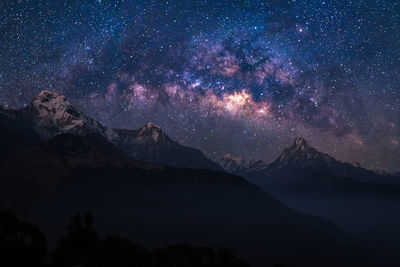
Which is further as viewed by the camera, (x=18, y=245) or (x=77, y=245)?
(x=77, y=245)

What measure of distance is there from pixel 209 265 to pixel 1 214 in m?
37.5

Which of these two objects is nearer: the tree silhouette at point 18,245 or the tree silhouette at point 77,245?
the tree silhouette at point 18,245

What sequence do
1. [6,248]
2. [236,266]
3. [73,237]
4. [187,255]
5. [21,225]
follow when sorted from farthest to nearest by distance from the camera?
[187,255], [236,266], [73,237], [21,225], [6,248]

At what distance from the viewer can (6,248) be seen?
5716cm

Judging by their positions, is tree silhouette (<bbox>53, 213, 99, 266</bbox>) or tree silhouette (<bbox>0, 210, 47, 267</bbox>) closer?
tree silhouette (<bbox>0, 210, 47, 267</bbox>)

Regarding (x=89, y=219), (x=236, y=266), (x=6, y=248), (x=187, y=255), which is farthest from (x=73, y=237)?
(x=236, y=266)

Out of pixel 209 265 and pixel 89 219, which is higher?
pixel 89 219

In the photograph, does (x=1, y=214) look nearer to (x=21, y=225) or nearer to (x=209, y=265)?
(x=21, y=225)

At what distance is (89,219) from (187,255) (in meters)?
21.3

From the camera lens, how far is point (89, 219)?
69.3 meters

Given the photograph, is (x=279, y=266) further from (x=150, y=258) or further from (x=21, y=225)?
(x=21, y=225)

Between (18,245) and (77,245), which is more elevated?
(18,245)

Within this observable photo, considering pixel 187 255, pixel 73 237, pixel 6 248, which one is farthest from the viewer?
pixel 187 255

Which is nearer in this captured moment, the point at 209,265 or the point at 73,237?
the point at 73,237
